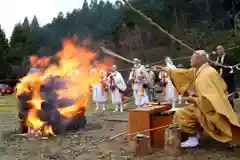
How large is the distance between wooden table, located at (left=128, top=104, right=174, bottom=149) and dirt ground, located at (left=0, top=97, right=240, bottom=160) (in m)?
0.44

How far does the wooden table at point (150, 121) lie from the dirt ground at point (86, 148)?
44 centimetres

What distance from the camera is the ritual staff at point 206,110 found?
6.77m

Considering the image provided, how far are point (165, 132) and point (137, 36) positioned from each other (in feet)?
79.2

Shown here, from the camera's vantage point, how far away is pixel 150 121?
7.73 meters

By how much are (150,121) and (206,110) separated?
4.22 feet

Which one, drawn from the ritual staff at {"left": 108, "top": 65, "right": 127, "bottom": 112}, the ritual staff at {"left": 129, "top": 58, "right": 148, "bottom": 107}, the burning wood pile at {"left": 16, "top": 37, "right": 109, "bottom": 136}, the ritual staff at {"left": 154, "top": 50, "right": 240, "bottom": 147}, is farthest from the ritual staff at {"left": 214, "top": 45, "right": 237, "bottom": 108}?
the ritual staff at {"left": 108, "top": 65, "right": 127, "bottom": 112}

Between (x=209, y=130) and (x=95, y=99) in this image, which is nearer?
(x=209, y=130)

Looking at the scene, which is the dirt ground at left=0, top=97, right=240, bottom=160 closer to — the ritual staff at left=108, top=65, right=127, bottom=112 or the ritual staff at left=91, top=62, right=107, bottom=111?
the ritual staff at left=108, top=65, right=127, bottom=112

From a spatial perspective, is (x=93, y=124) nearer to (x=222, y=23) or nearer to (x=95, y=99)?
(x=95, y=99)

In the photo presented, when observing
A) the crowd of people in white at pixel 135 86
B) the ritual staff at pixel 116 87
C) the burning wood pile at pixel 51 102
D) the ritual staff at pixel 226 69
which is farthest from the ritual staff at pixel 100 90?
the ritual staff at pixel 226 69

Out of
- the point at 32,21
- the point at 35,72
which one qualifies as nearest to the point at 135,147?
the point at 35,72

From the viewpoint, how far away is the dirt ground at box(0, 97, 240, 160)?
7082 mm

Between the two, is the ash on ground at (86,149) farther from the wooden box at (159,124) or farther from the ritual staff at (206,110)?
the wooden box at (159,124)

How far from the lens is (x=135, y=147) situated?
7188mm
